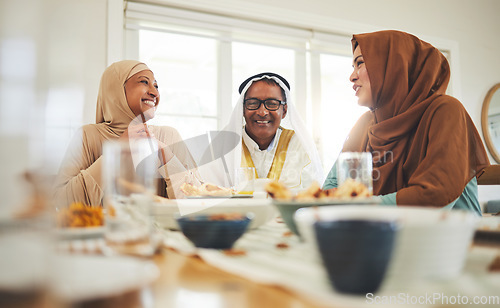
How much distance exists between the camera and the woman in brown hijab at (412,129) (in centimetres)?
111

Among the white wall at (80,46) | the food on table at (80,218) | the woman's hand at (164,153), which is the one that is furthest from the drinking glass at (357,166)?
the woman's hand at (164,153)

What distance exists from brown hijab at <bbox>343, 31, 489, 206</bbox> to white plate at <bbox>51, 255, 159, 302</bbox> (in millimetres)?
864

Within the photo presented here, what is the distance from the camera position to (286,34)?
3354 millimetres

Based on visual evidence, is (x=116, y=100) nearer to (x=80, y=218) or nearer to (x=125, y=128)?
(x=125, y=128)

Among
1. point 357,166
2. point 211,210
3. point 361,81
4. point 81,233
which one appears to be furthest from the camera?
point 361,81

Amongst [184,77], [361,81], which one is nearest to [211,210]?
[361,81]

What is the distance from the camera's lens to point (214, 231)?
22.2 inches

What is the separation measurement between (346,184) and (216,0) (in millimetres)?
2639

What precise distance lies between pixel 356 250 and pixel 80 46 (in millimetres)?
2654

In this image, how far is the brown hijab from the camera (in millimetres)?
1107

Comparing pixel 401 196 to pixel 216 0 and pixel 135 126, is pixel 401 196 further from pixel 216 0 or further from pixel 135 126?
pixel 216 0

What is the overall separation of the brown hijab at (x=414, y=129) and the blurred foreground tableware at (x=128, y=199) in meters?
0.81

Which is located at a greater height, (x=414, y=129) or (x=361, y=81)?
(x=361, y=81)

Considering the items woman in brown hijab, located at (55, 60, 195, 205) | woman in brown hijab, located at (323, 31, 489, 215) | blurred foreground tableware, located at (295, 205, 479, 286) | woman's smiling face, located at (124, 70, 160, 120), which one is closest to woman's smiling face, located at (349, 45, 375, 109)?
woman in brown hijab, located at (323, 31, 489, 215)
